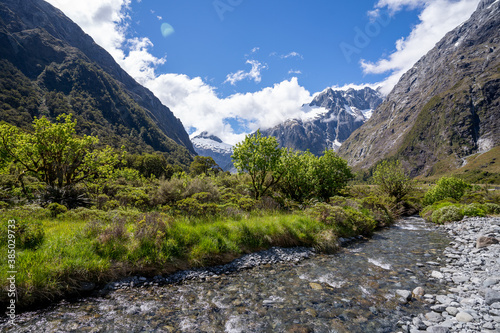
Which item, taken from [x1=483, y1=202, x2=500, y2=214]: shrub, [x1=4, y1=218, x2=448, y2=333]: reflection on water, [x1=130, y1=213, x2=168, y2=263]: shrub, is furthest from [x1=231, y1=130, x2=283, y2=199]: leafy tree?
[x1=483, y1=202, x2=500, y2=214]: shrub

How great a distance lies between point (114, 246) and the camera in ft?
26.6

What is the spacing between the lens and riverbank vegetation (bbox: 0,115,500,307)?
23.1 feet

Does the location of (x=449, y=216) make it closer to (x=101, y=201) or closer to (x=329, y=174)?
(x=329, y=174)

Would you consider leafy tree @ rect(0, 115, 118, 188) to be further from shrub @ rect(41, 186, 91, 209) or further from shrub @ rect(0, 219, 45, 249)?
shrub @ rect(0, 219, 45, 249)

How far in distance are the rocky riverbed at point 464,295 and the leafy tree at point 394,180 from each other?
2173 centimetres

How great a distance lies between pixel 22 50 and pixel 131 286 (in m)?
284

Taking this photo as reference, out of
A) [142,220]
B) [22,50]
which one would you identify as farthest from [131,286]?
[22,50]

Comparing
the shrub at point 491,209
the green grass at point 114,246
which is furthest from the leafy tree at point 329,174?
the green grass at point 114,246

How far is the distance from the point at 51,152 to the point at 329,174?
26.9m

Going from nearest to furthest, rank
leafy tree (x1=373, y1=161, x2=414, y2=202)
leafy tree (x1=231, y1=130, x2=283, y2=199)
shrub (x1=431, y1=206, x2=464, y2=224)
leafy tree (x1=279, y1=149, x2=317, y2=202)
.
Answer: leafy tree (x1=231, y1=130, x2=283, y2=199), leafy tree (x1=279, y1=149, x2=317, y2=202), shrub (x1=431, y1=206, x2=464, y2=224), leafy tree (x1=373, y1=161, x2=414, y2=202)

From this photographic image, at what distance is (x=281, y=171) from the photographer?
20.7 meters

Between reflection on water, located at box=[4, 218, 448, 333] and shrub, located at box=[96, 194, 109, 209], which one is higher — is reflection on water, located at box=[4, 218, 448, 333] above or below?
below

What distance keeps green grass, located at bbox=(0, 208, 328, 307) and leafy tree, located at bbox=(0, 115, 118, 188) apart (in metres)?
5.25

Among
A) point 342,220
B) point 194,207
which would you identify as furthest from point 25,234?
point 342,220
